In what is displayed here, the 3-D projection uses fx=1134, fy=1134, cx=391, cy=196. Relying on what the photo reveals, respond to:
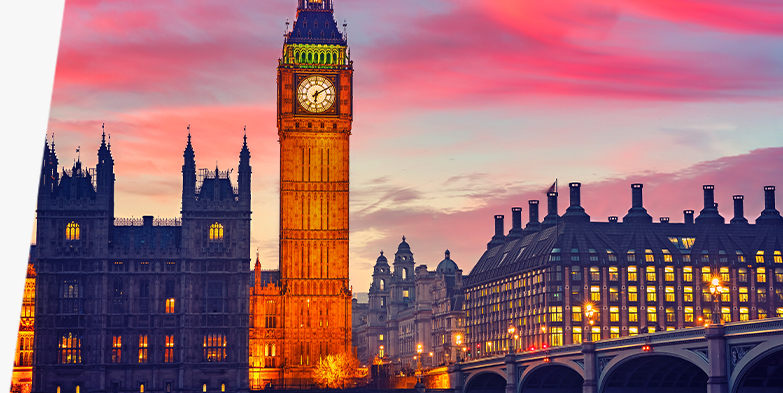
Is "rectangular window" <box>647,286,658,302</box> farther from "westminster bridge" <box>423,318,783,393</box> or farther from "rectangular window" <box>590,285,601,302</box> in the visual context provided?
"westminster bridge" <box>423,318,783,393</box>

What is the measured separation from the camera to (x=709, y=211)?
192 meters

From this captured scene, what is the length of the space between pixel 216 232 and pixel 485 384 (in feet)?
120

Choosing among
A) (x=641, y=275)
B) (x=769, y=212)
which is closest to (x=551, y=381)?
(x=641, y=275)

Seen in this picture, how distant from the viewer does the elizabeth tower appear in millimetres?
149500

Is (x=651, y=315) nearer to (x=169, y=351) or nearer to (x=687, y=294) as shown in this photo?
(x=687, y=294)

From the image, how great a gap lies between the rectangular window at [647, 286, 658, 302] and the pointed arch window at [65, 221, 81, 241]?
93302 millimetres

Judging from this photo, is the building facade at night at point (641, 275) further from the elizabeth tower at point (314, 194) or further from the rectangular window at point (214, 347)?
the rectangular window at point (214, 347)

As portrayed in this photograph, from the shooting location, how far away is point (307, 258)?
498 ft

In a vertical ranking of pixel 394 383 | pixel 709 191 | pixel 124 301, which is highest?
pixel 709 191

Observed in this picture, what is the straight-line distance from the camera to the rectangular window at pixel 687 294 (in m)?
184

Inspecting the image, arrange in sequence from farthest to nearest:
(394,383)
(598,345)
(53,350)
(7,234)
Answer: (394,383) → (53,350) → (598,345) → (7,234)

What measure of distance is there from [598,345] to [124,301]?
2603 inches

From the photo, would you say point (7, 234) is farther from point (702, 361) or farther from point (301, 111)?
point (301, 111)

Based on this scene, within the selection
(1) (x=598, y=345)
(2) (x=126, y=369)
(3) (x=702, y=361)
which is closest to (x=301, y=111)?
(2) (x=126, y=369)
